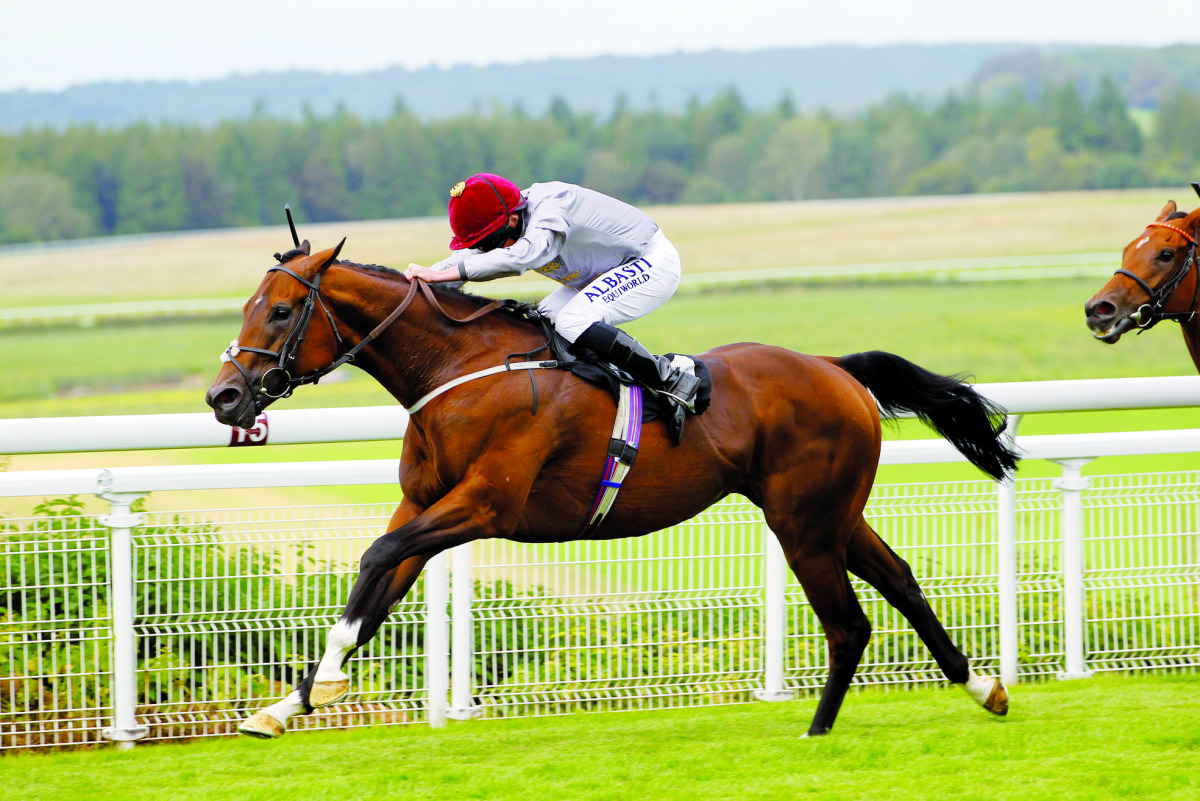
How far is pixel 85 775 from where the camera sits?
3.77 meters

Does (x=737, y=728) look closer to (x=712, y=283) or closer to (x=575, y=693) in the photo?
(x=575, y=693)

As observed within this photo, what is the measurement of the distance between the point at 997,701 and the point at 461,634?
5.72ft

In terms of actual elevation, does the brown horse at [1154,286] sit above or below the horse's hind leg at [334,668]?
above

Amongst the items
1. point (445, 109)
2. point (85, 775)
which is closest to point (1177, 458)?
point (85, 775)

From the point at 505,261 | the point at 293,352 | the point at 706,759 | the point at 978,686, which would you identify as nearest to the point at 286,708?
the point at 293,352

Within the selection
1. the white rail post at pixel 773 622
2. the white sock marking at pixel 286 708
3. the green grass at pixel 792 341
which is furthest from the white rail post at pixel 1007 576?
the green grass at pixel 792 341

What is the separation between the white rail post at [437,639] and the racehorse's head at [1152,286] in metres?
2.28

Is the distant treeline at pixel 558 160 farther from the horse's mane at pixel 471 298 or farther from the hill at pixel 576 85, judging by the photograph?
the hill at pixel 576 85

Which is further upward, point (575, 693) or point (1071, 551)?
point (1071, 551)

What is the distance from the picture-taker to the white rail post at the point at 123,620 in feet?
13.3

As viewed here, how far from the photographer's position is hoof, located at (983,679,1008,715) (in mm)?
4242

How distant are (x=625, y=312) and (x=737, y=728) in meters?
1.39

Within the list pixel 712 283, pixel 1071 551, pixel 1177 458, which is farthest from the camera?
pixel 712 283

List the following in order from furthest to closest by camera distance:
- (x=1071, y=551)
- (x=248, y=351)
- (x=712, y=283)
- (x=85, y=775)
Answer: (x=712, y=283) < (x=1071, y=551) < (x=85, y=775) < (x=248, y=351)
